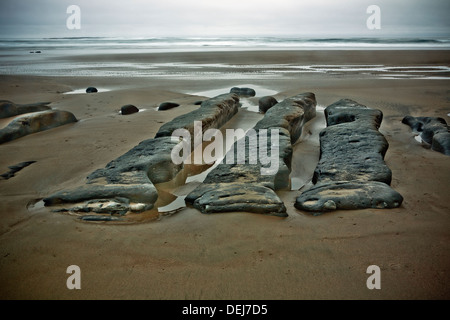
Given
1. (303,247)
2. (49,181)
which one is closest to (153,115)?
(49,181)

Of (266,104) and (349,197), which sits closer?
(349,197)

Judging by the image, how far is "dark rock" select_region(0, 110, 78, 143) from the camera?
4.98 metres

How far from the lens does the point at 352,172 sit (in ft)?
10.8

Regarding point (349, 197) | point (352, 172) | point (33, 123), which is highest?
point (33, 123)

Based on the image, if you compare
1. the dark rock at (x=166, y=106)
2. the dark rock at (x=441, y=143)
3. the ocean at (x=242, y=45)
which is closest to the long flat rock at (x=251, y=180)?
the dark rock at (x=441, y=143)

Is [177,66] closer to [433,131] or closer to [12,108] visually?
[12,108]

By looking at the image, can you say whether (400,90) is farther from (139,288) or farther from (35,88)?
(35,88)

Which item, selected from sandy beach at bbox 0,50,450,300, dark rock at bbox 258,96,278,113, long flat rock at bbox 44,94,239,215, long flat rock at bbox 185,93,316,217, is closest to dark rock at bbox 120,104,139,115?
long flat rock at bbox 44,94,239,215

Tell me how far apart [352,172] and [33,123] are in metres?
4.75

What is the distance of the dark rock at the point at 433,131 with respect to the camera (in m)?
4.17

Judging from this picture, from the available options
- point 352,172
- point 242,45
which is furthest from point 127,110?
point 242,45

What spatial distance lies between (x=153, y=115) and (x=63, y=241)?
4156 mm

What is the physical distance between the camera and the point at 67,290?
1.86 meters
